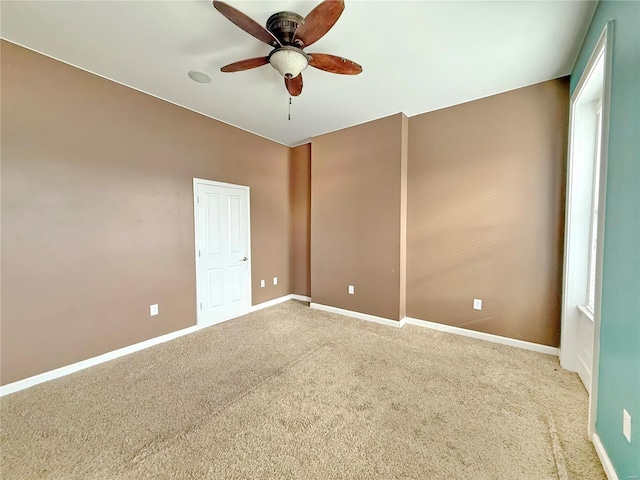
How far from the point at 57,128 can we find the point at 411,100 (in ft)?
11.6

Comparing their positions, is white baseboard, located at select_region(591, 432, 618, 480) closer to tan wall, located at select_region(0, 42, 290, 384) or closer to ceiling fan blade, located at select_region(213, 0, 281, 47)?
ceiling fan blade, located at select_region(213, 0, 281, 47)

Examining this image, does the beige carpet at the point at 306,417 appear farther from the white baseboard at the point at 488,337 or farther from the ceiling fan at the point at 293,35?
the ceiling fan at the point at 293,35

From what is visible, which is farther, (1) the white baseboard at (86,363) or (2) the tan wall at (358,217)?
(2) the tan wall at (358,217)

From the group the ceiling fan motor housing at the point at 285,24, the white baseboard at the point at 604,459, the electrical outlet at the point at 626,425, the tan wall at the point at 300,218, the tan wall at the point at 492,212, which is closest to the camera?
the electrical outlet at the point at 626,425

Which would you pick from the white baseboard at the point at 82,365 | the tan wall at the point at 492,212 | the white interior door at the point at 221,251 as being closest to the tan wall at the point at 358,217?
the tan wall at the point at 492,212

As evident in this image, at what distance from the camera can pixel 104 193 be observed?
2.54 meters

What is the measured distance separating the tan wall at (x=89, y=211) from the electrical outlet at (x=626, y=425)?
3.69 meters

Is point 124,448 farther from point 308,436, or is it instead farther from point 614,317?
point 614,317

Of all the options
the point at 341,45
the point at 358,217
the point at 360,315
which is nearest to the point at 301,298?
the point at 360,315

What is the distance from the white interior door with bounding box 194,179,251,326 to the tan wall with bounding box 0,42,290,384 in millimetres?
144

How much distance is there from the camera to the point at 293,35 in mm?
1782

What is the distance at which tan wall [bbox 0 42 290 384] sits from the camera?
2086 mm

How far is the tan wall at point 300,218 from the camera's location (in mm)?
4578

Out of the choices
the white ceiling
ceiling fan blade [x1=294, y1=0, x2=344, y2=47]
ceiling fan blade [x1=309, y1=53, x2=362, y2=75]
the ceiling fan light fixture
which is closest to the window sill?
the white ceiling
